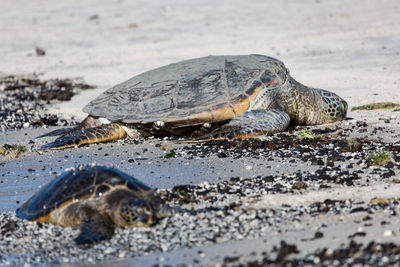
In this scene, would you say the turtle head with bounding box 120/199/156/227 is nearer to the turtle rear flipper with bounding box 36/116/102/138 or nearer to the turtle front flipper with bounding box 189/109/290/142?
the turtle front flipper with bounding box 189/109/290/142

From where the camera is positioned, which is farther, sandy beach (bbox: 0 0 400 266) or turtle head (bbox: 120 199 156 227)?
turtle head (bbox: 120 199 156 227)

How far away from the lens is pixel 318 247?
3.66 meters

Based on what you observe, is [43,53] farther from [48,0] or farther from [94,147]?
[48,0]

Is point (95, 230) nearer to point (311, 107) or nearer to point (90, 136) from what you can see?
point (90, 136)

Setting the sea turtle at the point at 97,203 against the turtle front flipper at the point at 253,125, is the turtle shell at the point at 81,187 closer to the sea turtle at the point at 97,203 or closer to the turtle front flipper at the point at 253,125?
the sea turtle at the point at 97,203

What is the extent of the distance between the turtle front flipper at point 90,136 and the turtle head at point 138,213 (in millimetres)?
2855

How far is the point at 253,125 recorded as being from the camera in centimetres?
682

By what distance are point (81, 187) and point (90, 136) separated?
8.63 feet

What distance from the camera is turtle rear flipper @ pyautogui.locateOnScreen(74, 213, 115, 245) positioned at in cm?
405

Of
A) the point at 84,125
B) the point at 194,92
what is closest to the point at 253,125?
the point at 194,92

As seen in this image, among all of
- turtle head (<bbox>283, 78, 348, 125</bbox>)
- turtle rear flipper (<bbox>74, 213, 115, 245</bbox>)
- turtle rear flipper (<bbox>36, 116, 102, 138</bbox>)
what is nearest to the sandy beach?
turtle rear flipper (<bbox>74, 213, 115, 245</bbox>)

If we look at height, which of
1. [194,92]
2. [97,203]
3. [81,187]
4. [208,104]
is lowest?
[97,203]

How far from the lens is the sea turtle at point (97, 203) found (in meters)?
4.21

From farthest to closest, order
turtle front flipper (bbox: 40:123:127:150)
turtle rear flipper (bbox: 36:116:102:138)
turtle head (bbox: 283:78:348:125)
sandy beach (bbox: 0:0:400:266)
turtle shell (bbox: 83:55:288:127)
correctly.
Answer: turtle rear flipper (bbox: 36:116:102:138), turtle head (bbox: 283:78:348:125), turtle shell (bbox: 83:55:288:127), turtle front flipper (bbox: 40:123:127:150), sandy beach (bbox: 0:0:400:266)
